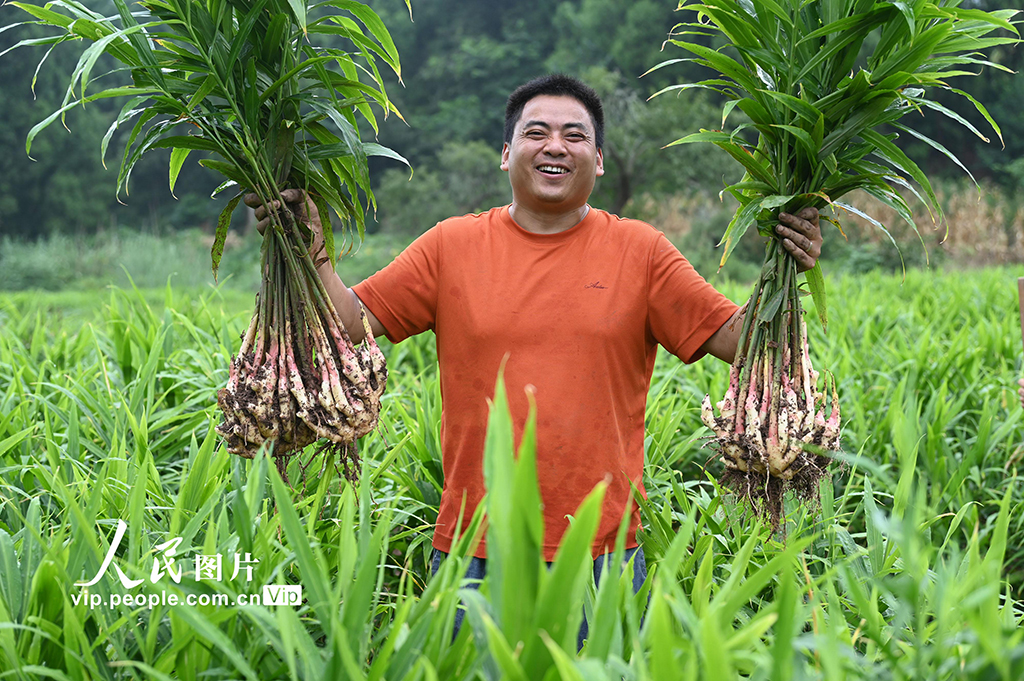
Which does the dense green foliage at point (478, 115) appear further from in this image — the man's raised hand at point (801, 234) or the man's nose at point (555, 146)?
the man's raised hand at point (801, 234)

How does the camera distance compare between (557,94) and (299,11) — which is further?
(557,94)

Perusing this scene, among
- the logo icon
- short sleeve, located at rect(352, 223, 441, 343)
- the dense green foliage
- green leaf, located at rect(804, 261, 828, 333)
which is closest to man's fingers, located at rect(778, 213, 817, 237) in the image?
green leaf, located at rect(804, 261, 828, 333)

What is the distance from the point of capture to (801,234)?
179 centimetres

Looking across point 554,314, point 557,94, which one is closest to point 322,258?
point 554,314

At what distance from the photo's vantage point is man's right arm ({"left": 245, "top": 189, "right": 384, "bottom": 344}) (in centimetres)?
184

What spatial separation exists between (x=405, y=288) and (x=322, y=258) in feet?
0.92

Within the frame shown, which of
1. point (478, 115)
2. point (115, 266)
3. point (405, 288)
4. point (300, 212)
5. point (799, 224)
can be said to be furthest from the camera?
point (478, 115)

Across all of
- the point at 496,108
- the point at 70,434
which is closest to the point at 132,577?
the point at 70,434

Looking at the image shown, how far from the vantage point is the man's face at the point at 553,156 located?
2.06 meters

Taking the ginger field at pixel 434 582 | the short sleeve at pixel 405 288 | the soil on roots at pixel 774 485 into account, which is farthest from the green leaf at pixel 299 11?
the soil on roots at pixel 774 485

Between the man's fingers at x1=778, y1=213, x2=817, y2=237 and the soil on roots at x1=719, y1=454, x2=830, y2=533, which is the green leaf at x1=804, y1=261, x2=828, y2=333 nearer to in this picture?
the man's fingers at x1=778, y1=213, x2=817, y2=237

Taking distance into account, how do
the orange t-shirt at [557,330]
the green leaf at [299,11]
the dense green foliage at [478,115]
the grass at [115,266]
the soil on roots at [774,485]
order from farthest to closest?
the dense green foliage at [478,115]
the grass at [115,266]
the orange t-shirt at [557,330]
the soil on roots at [774,485]
the green leaf at [299,11]

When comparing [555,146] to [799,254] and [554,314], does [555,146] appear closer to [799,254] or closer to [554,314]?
[554,314]

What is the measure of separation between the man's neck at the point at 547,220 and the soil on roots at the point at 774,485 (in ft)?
2.52
